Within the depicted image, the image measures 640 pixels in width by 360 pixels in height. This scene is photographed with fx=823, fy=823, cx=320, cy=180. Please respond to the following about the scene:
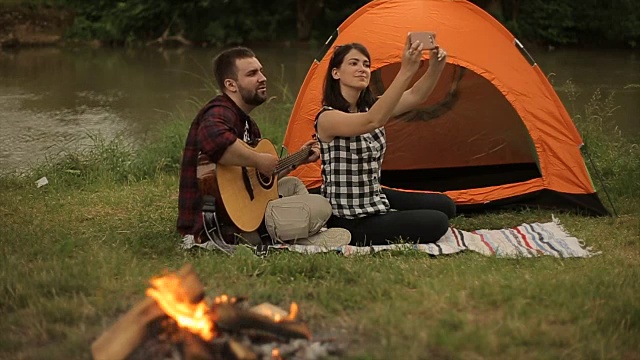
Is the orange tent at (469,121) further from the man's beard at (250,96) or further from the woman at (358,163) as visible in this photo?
the man's beard at (250,96)

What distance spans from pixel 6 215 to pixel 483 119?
10.6 feet

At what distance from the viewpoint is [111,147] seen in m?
6.54

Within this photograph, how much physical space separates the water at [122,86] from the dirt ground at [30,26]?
2.82 feet

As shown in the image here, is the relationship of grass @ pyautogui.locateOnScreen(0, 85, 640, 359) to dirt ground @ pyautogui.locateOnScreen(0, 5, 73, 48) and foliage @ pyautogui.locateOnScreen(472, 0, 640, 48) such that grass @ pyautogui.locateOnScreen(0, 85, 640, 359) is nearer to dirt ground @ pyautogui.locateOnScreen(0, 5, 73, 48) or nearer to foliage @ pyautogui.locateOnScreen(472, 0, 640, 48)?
foliage @ pyautogui.locateOnScreen(472, 0, 640, 48)

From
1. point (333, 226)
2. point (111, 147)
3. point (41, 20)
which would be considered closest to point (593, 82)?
point (111, 147)

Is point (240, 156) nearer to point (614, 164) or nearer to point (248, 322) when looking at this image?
point (248, 322)

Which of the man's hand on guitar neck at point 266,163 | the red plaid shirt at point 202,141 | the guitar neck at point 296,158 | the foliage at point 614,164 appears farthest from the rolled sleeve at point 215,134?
the foliage at point 614,164

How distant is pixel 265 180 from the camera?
4.32 m

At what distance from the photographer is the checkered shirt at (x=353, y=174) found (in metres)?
4.23

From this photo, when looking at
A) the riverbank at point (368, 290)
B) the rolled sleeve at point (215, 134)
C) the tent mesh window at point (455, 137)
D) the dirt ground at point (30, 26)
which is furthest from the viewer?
the dirt ground at point (30, 26)

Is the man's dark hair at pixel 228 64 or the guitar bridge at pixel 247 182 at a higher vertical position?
the man's dark hair at pixel 228 64

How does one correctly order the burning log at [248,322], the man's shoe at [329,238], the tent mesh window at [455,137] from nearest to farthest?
the burning log at [248,322] → the man's shoe at [329,238] → the tent mesh window at [455,137]

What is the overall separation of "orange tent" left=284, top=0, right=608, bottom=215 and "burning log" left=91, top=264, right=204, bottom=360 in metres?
2.49

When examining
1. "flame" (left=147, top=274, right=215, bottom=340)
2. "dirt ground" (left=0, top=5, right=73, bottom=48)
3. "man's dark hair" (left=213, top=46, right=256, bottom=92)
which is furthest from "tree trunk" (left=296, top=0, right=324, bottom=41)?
"flame" (left=147, top=274, right=215, bottom=340)
